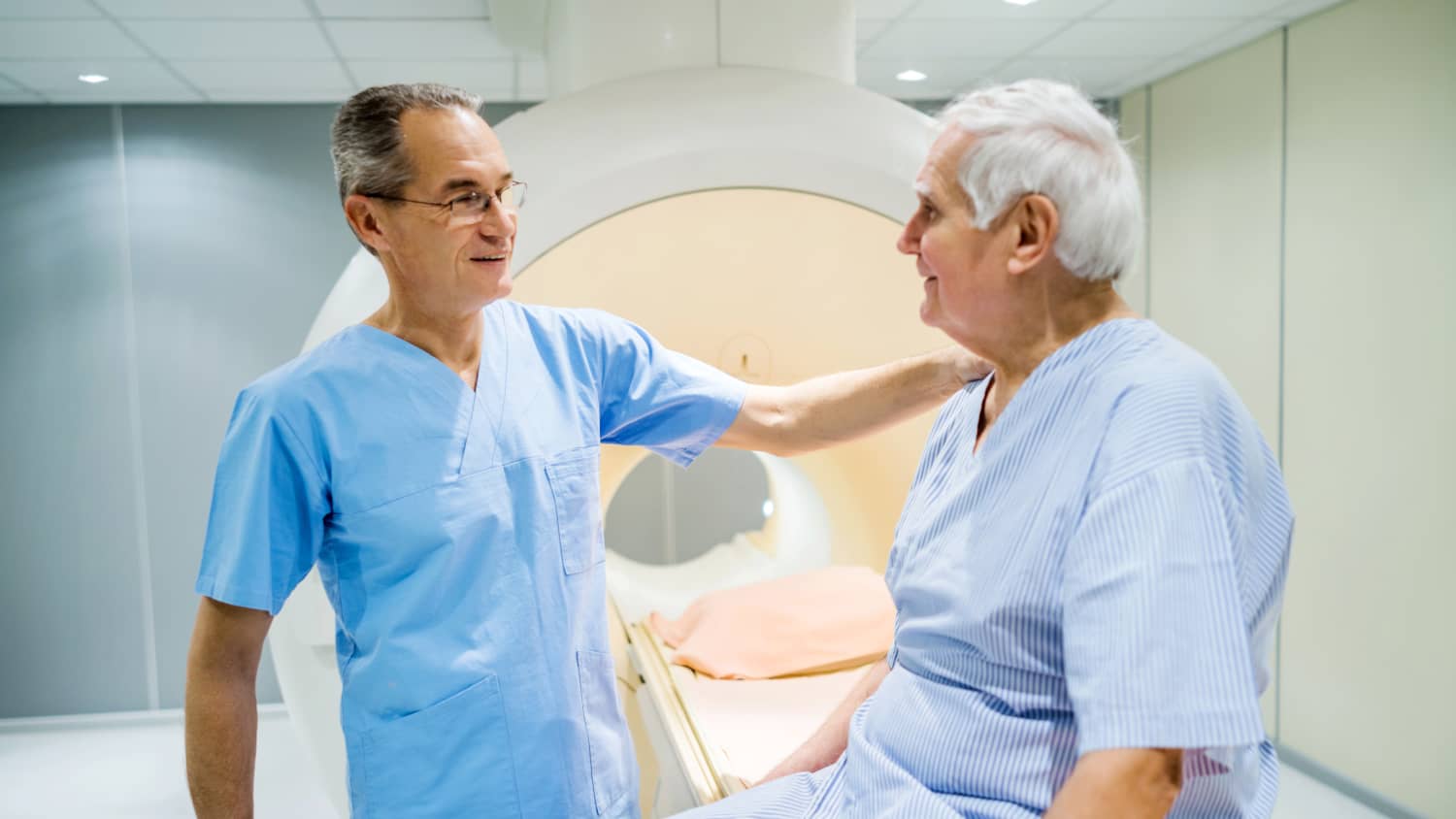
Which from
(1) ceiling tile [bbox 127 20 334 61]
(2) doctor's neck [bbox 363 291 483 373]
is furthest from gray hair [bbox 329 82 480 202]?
(1) ceiling tile [bbox 127 20 334 61]

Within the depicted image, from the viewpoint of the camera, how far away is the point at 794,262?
5.66 feet

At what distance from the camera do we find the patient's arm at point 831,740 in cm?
110

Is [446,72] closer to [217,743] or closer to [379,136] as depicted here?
[379,136]

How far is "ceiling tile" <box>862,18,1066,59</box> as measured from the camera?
2.69 meters

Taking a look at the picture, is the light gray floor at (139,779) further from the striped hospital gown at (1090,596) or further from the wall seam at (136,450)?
the striped hospital gown at (1090,596)

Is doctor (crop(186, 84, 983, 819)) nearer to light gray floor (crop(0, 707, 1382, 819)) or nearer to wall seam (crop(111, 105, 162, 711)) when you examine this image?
light gray floor (crop(0, 707, 1382, 819))

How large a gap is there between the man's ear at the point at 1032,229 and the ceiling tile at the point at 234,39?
2224mm

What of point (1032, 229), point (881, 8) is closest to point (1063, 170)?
point (1032, 229)

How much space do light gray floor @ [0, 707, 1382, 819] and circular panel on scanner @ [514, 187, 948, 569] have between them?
1770 mm

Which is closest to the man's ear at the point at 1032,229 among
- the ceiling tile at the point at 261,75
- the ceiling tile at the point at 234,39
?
the ceiling tile at the point at 234,39

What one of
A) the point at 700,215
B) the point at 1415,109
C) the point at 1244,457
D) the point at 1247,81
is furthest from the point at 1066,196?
the point at 1247,81

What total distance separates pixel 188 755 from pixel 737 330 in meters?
1.03

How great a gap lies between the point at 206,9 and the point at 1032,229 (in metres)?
2.23

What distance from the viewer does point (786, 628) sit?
6.58ft
